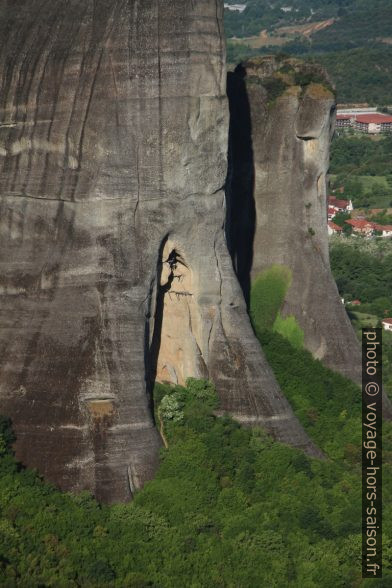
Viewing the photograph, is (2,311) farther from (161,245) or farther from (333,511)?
(333,511)

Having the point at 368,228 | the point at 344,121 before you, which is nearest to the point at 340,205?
the point at 368,228

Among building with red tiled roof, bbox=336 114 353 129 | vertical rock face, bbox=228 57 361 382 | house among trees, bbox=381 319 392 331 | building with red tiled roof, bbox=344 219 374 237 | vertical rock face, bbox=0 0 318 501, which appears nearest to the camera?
vertical rock face, bbox=0 0 318 501

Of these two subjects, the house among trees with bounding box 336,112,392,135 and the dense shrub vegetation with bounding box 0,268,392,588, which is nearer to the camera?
the dense shrub vegetation with bounding box 0,268,392,588

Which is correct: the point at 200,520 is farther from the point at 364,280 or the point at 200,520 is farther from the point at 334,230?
the point at 334,230

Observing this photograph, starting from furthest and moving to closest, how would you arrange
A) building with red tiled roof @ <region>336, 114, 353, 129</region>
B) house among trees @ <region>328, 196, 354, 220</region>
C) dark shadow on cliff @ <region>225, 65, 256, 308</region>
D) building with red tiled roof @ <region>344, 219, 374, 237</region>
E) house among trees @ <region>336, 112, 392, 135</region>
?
building with red tiled roof @ <region>336, 114, 353, 129</region> → house among trees @ <region>336, 112, 392, 135</region> → house among trees @ <region>328, 196, 354, 220</region> → building with red tiled roof @ <region>344, 219, 374, 237</region> → dark shadow on cliff @ <region>225, 65, 256, 308</region>

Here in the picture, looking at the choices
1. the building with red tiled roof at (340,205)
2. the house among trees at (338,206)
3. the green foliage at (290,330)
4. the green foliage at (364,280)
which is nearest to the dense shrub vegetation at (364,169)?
the building with red tiled roof at (340,205)

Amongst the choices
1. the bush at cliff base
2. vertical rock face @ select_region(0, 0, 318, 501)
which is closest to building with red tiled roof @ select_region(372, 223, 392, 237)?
the bush at cliff base

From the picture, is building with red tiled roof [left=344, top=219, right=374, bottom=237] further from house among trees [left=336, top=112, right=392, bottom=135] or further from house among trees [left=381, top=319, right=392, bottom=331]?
house among trees [left=336, top=112, right=392, bottom=135]

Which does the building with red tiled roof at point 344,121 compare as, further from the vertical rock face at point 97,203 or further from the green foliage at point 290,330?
the vertical rock face at point 97,203
